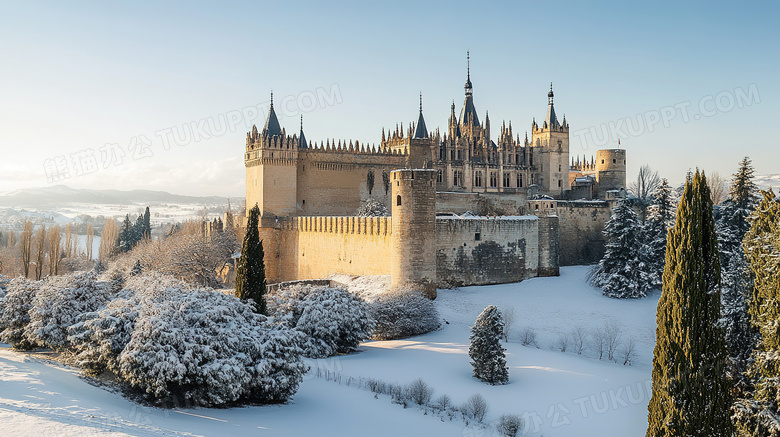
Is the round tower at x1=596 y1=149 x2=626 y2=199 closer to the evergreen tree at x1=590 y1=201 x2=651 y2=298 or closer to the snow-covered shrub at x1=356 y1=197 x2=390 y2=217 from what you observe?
the evergreen tree at x1=590 y1=201 x2=651 y2=298

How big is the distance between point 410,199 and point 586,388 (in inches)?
425

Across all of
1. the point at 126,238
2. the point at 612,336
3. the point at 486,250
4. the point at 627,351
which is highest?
the point at 486,250

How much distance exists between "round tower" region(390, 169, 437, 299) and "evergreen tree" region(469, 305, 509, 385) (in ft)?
23.6

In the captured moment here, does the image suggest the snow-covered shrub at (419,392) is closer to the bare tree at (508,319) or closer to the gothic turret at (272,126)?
the bare tree at (508,319)

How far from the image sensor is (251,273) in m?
18.2

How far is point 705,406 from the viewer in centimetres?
1010

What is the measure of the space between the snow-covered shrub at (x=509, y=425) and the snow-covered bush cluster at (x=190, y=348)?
Answer: 442 cm

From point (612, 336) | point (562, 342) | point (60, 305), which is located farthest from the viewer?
point (612, 336)

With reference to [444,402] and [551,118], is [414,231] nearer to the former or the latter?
[444,402]

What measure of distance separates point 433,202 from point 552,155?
23.4 meters

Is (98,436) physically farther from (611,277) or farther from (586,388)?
(611,277)

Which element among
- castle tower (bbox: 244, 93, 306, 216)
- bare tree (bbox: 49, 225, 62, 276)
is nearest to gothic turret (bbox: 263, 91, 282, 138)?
castle tower (bbox: 244, 93, 306, 216)

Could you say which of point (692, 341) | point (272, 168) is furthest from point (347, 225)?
point (692, 341)

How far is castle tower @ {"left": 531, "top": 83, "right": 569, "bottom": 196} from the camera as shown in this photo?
1777 inches
